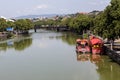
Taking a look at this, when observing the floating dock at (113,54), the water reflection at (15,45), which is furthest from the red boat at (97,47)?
the water reflection at (15,45)

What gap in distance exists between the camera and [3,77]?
29.3 meters

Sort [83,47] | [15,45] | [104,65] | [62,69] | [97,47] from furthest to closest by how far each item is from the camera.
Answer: [15,45] < [83,47] < [97,47] < [104,65] < [62,69]

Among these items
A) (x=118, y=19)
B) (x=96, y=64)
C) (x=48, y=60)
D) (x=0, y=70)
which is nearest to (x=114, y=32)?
(x=118, y=19)

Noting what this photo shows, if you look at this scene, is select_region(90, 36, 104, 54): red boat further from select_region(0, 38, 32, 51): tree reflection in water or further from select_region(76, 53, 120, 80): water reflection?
select_region(0, 38, 32, 51): tree reflection in water

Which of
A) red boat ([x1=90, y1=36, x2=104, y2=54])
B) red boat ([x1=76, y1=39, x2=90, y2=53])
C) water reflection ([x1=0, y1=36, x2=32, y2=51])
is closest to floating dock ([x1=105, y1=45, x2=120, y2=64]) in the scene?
red boat ([x1=90, y1=36, x2=104, y2=54])

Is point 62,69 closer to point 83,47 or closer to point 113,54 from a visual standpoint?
point 113,54

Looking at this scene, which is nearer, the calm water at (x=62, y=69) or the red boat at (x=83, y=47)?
the calm water at (x=62, y=69)

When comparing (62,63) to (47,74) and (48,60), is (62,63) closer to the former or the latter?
(48,60)

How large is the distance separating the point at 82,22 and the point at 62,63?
64.1 m

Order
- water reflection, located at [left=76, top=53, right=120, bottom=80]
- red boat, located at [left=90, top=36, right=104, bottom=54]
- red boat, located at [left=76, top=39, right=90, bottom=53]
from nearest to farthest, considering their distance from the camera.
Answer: water reflection, located at [left=76, top=53, right=120, bottom=80] < red boat, located at [left=90, top=36, right=104, bottom=54] < red boat, located at [left=76, top=39, right=90, bottom=53]

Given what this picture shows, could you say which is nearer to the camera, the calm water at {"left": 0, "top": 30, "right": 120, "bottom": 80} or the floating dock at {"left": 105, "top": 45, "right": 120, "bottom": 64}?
the calm water at {"left": 0, "top": 30, "right": 120, "bottom": 80}

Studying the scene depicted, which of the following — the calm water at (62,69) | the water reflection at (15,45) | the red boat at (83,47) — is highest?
the red boat at (83,47)

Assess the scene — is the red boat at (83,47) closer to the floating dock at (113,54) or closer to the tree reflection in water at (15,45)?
the floating dock at (113,54)

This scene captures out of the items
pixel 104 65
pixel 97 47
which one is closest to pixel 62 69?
pixel 104 65
